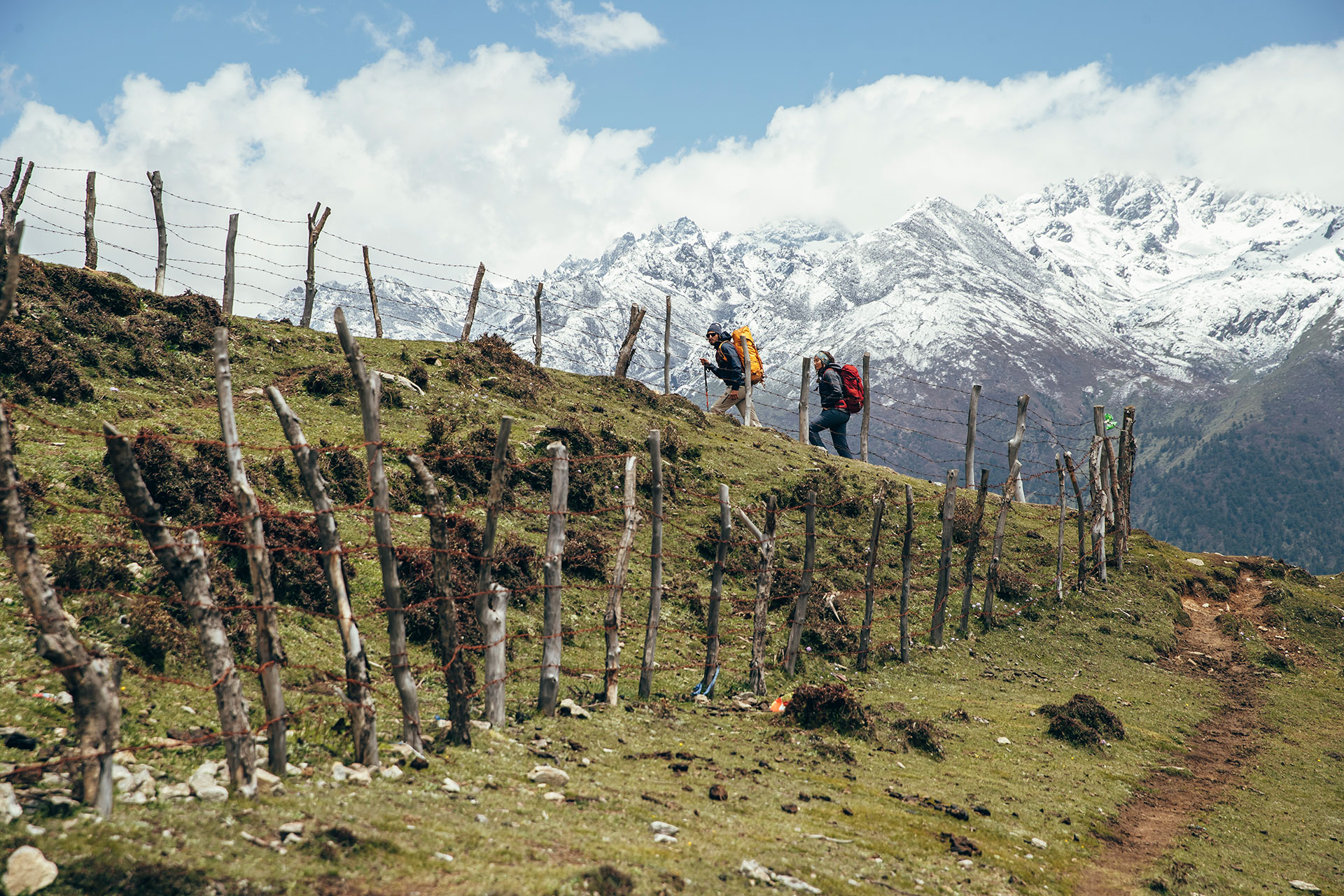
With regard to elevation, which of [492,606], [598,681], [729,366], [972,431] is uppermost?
[729,366]

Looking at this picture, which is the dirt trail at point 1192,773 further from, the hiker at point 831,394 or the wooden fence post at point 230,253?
the wooden fence post at point 230,253

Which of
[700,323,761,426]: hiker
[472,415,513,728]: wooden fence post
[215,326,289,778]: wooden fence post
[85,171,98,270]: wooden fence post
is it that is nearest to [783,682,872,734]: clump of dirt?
[472,415,513,728]: wooden fence post

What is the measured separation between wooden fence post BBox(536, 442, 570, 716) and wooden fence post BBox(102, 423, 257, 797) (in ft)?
18.4

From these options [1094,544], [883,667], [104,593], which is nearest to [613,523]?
[883,667]

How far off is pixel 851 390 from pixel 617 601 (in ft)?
68.4

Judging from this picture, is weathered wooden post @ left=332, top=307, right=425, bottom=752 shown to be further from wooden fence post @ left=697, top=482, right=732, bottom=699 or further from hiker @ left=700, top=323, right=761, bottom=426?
hiker @ left=700, top=323, right=761, bottom=426

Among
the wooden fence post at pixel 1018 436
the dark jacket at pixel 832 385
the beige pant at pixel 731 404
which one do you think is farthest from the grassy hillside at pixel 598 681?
the beige pant at pixel 731 404

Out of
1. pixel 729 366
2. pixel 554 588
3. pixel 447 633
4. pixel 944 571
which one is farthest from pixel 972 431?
pixel 447 633

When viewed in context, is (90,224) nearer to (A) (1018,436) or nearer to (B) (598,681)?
(B) (598,681)

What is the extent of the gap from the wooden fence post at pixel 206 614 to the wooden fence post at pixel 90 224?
3236 centimetres

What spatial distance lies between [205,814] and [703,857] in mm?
5246

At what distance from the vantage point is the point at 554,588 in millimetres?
13969

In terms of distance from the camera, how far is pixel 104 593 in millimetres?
12406

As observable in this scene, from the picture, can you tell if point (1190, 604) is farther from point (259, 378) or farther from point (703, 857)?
point (259, 378)
